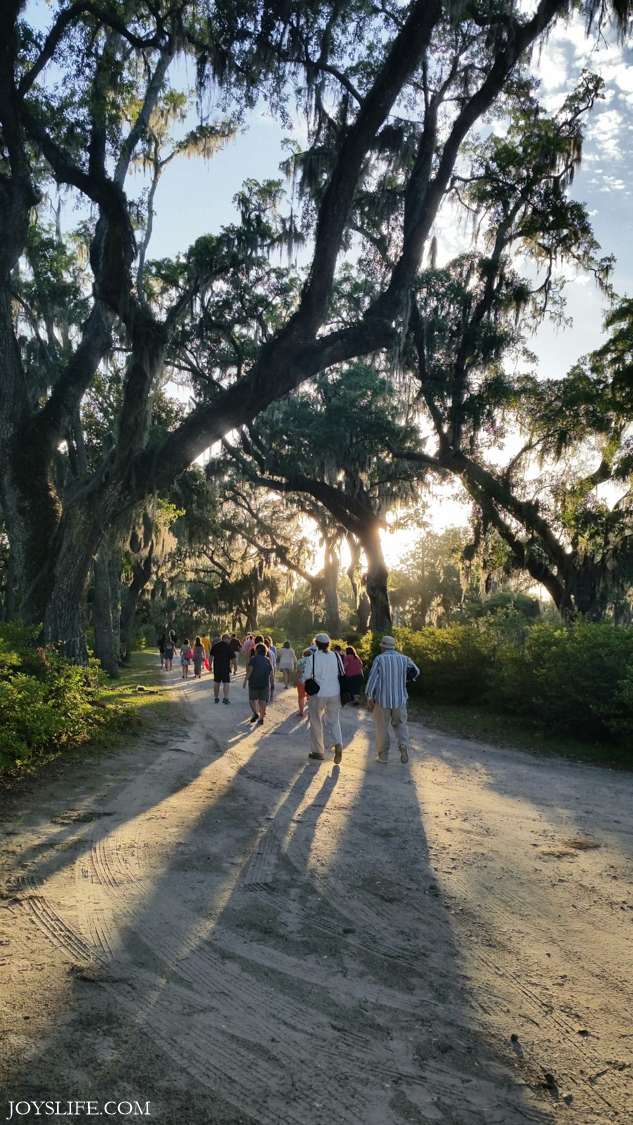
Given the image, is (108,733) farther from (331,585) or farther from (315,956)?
(331,585)

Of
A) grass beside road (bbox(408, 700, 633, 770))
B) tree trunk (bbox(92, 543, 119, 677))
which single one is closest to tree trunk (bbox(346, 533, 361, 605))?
tree trunk (bbox(92, 543, 119, 677))

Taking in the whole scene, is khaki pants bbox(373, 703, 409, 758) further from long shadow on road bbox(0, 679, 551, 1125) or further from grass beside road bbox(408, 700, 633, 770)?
long shadow on road bbox(0, 679, 551, 1125)

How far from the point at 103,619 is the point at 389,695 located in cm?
1479

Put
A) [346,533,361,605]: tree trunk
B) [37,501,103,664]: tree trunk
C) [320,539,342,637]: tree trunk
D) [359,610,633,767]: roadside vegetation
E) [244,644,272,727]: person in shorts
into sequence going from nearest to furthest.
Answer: [359,610,633,767]: roadside vegetation, [37,501,103,664]: tree trunk, [244,644,272,727]: person in shorts, [346,533,361,605]: tree trunk, [320,539,342,637]: tree trunk

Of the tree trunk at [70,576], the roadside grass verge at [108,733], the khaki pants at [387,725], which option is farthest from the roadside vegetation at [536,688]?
the tree trunk at [70,576]

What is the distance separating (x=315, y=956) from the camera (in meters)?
3.96

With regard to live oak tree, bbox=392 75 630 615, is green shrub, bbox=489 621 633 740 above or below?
below

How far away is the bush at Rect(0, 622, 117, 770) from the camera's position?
7129 mm

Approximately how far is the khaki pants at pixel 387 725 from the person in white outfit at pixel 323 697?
0.55 metres

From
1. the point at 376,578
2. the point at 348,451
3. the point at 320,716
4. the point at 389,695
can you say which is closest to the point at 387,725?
the point at 389,695

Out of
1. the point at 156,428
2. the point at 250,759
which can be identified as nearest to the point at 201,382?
the point at 156,428

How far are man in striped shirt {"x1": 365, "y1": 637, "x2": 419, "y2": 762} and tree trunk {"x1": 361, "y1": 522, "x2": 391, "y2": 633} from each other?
44.6 ft

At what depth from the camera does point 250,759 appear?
9.80 m

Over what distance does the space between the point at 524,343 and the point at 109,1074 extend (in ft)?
65.4
